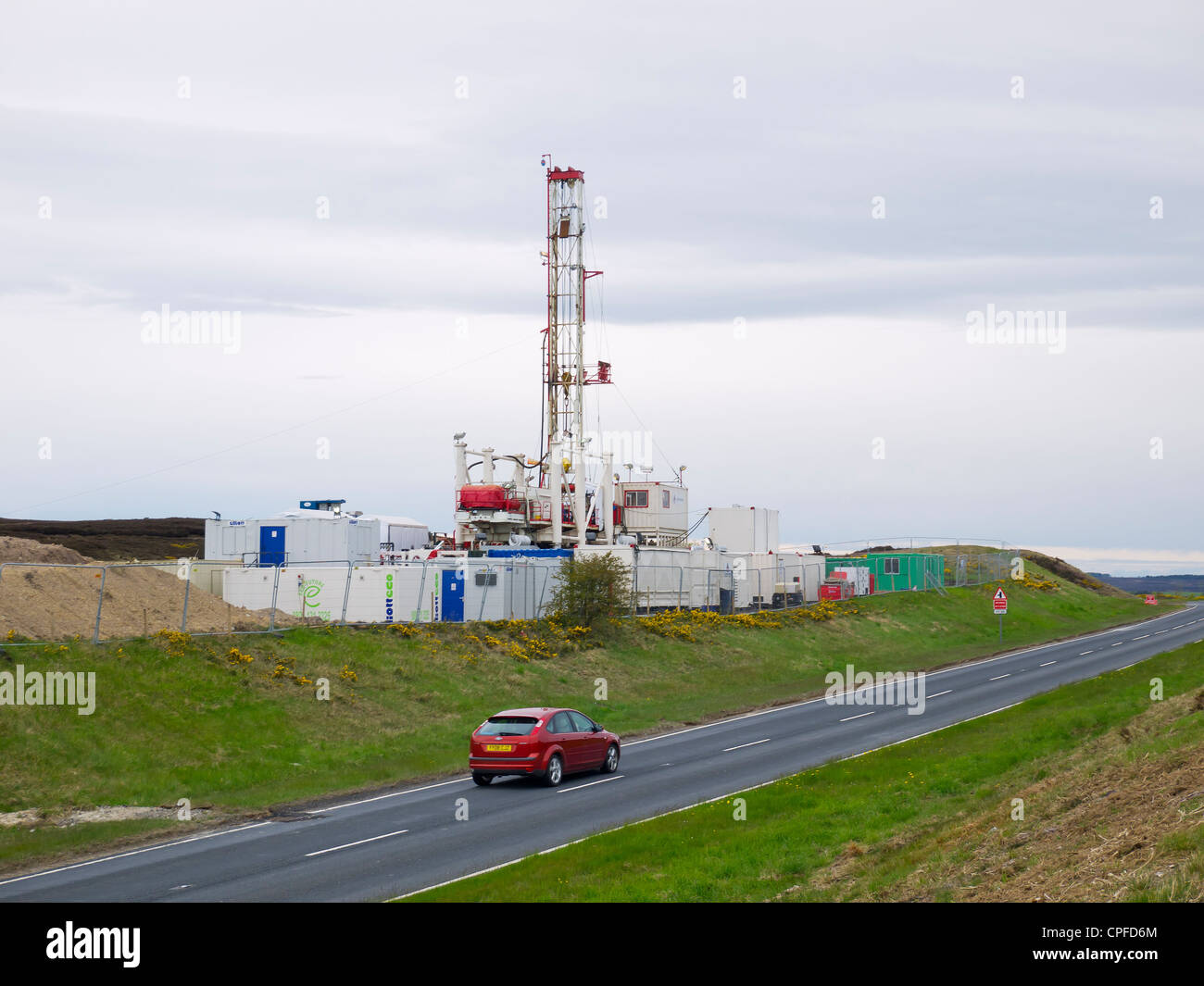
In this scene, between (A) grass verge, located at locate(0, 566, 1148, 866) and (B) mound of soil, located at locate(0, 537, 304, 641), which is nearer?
(A) grass verge, located at locate(0, 566, 1148, 866)

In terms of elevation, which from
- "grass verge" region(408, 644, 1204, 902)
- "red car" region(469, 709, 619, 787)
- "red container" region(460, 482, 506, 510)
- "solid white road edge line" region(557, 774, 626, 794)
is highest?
"red container" region(460, 482, 506, 510)

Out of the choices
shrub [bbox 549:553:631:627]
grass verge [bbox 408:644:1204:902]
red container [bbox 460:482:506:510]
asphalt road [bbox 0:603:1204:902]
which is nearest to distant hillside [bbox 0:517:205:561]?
red container [bbox 460:482:506:510]

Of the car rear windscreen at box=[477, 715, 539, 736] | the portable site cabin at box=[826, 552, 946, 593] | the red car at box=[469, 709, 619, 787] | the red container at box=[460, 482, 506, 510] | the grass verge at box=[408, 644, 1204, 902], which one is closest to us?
the grass verge at box=[408, 644, 1204, 902]

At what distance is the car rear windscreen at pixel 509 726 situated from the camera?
901 inches

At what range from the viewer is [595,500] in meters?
55.5

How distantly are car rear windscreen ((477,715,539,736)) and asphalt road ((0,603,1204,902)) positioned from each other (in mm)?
1113

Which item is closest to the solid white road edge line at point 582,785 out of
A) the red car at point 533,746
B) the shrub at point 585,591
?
the red car at point 533,746

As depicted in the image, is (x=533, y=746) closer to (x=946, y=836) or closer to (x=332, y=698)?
(x=332, y=698)

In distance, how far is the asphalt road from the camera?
47.3 feet

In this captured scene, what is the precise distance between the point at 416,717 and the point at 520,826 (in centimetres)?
1331

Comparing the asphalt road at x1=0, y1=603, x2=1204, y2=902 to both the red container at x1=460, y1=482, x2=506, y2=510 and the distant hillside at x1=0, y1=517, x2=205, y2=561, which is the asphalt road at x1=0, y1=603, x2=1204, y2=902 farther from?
the distant hillside at x1=0, y1=517, x2=205, y2=561

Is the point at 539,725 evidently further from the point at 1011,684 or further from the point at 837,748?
the point at 1011,684

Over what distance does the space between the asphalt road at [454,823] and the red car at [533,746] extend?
381 millimetres
